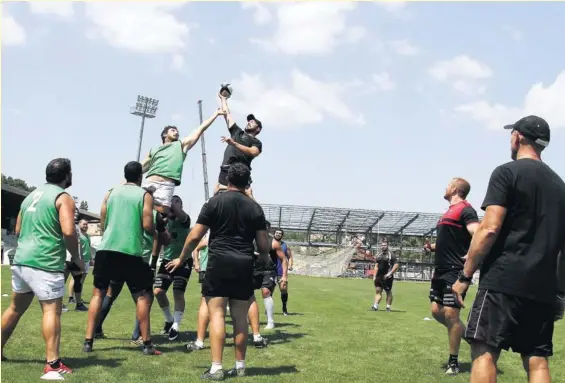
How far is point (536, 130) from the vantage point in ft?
15.1

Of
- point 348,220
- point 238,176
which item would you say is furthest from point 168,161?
point 348,220

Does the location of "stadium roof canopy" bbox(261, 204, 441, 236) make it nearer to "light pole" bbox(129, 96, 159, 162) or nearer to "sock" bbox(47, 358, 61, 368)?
"light pole" bbox(129, 96, 159, 162)

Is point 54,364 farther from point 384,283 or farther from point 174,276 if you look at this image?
point 384,283

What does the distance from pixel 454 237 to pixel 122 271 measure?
4.04 meters

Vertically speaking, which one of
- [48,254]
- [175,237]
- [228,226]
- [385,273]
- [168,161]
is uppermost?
[168,161]

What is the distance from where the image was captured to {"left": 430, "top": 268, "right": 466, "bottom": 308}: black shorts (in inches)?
282

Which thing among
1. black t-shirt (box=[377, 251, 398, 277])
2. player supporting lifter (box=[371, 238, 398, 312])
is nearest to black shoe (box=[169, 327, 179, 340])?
player supporting lifter (box=[371, 238, 398, 312])

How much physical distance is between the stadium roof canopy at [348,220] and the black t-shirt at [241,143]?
50.1 meters

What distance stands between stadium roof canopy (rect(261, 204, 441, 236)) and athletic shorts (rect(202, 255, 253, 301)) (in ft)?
171

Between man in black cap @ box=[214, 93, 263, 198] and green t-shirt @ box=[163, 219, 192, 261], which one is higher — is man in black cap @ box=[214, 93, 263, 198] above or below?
above

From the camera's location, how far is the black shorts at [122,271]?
7254 millimetres

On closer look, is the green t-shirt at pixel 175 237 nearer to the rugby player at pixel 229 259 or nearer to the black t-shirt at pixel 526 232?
the rugby player at pixel 229 259

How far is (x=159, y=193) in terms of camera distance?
795 centimetres

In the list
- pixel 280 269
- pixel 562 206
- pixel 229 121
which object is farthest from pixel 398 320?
pixel 562 206
